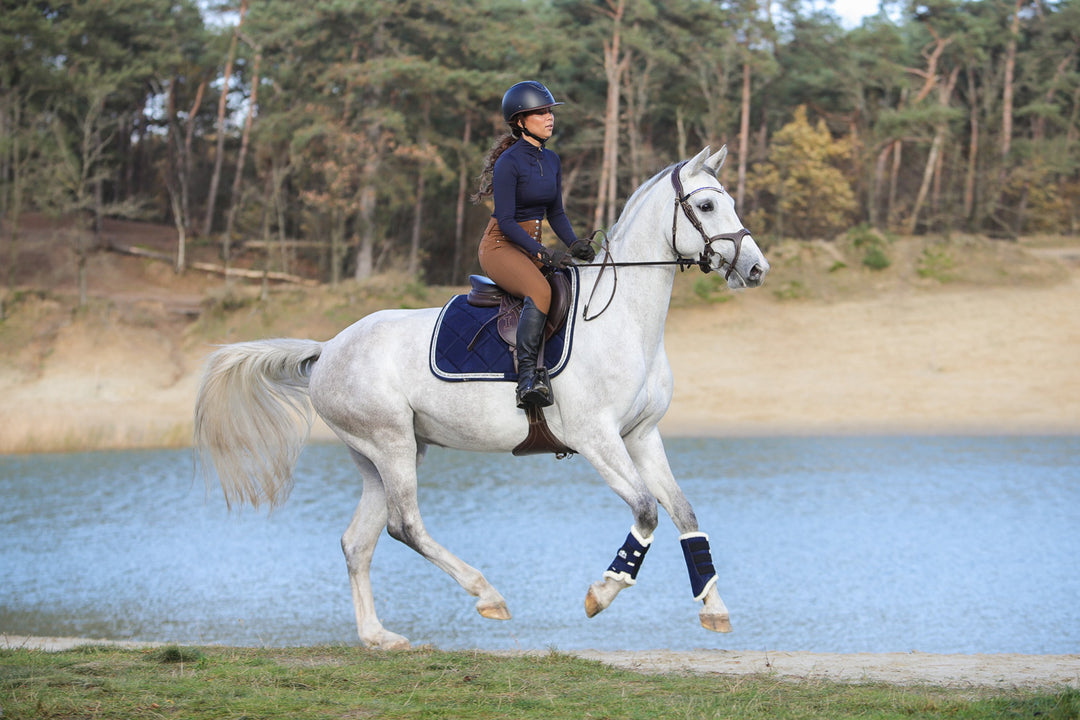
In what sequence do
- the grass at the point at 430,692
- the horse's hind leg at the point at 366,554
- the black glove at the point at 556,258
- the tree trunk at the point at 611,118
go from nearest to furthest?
the grass at the point at 430,692 < the black glove at the point at 556,258 < the horse's hind leg at the point at 366,554 < the tree trunk at the point at 611,118

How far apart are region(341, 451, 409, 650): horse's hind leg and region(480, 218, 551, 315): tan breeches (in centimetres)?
147

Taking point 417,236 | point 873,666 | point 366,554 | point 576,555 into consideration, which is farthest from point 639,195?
point 417,236

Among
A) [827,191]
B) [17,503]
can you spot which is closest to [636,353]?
[17,503]

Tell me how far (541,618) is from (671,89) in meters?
28.1

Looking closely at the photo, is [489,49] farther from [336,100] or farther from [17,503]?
[17,503]

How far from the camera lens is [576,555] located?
1113 centimetres

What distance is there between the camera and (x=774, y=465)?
17.8 meters

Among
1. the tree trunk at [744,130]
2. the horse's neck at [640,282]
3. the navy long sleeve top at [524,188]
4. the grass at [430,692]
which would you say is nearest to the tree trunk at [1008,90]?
the tree trunk at [744,130]

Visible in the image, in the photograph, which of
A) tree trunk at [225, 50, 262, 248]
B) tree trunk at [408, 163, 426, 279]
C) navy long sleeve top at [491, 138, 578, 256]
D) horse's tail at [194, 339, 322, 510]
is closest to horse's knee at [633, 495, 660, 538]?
navy long sleeve top at [491, 138, 578, 256]

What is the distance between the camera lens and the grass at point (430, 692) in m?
4.25

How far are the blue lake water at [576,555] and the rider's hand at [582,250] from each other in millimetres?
2425

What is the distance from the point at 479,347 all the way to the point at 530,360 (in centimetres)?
39

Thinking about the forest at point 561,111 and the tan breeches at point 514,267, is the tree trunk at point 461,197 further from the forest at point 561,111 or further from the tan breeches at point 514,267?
the tan breeches at point 514,267

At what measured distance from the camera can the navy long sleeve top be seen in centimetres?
595
